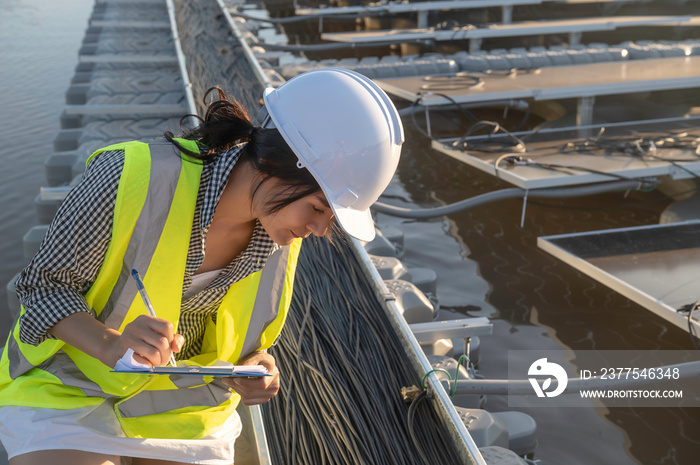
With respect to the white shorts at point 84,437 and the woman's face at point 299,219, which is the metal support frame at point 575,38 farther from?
the white shorts at point 84,437

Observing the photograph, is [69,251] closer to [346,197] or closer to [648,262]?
[346,197]

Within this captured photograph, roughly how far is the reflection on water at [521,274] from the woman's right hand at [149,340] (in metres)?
1.63

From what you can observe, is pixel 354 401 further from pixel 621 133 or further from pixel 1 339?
pixel 621 133

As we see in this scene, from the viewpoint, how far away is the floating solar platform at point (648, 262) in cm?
272

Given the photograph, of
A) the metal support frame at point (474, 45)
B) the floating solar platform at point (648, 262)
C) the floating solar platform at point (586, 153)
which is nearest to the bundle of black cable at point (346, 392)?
the floating solar platform at point (648, 262)

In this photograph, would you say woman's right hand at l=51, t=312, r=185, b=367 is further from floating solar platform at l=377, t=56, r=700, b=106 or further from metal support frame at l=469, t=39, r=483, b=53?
metal support frame at l=469, t=39, r=483, b=53

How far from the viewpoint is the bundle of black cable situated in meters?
1.69

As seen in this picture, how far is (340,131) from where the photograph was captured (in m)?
1.24

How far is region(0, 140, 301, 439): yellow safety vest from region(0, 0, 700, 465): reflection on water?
4.74 feet

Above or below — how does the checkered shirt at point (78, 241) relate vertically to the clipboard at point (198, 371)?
above

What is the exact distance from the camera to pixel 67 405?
120 centimetres

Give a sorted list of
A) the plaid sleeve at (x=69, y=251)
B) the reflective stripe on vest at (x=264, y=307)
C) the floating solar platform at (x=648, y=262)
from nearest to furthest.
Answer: the plaid sleeve at (x=69, y=251) < the reflective stripe on vest at (x=264, y=307) < the floating solar platform at (x=648, y=262)

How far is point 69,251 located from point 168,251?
16 centimetres

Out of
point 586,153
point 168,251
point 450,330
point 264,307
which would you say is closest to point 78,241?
point 168,251
